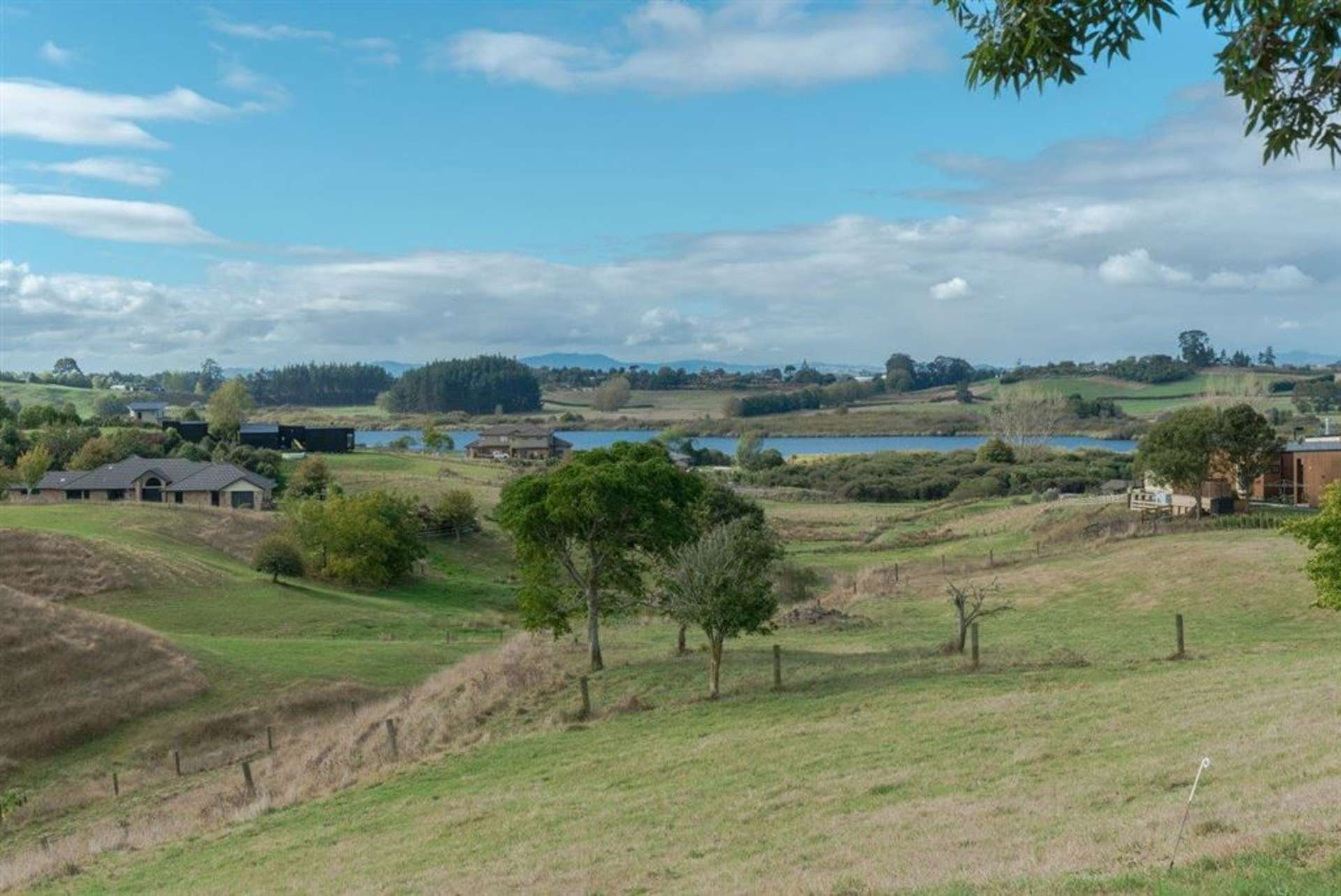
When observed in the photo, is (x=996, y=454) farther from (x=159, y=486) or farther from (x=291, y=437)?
(x=159, y=486)

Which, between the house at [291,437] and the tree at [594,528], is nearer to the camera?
the tree at [594,528]

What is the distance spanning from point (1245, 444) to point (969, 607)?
97.0 ft

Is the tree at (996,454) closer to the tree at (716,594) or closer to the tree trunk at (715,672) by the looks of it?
the tree at (716,594)

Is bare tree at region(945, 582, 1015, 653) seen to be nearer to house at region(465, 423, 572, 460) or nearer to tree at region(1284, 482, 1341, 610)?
tree at region(1284, 482, 1341, 610)

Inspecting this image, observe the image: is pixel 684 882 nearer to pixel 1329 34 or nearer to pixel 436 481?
pixel 1329 34

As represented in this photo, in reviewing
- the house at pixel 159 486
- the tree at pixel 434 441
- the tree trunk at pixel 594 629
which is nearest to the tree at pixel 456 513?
the house at pixel 159 486

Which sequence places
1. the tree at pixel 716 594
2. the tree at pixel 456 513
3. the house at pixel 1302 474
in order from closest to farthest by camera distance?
1. the tree at pixel 716 594
2. the house at pixel 1302 474
3. the tree at pixel 456 513

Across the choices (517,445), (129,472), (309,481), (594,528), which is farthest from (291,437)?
(594,528)

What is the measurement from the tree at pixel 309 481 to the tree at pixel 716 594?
64.2m

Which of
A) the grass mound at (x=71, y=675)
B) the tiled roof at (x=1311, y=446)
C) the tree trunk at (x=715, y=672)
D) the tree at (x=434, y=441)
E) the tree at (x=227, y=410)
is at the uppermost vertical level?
the tree at (x=227, y=410)

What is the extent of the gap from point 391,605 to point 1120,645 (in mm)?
38728

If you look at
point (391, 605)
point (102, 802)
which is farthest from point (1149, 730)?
point (391, 605)

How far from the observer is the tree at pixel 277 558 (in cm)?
6197

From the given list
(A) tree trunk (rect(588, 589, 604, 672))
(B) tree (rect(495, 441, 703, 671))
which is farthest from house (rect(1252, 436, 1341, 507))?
(A) tree trunk (rect(588, 589, 604, 672))
